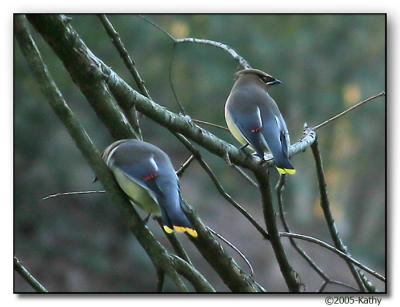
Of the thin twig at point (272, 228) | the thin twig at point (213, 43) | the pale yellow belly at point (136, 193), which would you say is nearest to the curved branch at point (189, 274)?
the pale yellow belly at point (136, 193)

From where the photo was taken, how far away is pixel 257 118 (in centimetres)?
336

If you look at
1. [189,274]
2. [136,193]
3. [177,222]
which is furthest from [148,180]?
[189,274]

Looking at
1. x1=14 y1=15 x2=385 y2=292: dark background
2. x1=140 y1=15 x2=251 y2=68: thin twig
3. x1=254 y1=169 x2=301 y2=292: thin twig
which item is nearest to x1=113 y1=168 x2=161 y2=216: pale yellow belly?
x1=254 y1=169 x2=301 y2=292: thin twig

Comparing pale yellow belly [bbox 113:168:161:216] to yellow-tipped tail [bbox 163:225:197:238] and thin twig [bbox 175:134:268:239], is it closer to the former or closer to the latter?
yellow-tipped tail [bbox 163:225:197:238]

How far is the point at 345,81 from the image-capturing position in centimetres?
402

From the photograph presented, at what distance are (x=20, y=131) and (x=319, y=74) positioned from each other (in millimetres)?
1315

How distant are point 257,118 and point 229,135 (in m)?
0.31

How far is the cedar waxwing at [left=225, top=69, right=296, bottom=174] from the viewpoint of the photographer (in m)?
3.23

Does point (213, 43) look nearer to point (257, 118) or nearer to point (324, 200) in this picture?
point (257, 118)

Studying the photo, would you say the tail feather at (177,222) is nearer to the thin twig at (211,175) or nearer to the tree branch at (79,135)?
the tree branch at (79,135)

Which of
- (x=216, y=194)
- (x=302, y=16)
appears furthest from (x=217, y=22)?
(x=216, y=194)

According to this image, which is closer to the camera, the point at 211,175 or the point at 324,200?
the point at 211,175
